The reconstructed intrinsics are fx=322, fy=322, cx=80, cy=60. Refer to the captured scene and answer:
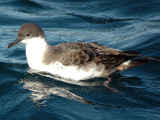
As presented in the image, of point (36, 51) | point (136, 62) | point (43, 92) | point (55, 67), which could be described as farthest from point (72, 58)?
point (136, 62)

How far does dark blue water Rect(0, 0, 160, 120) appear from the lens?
236 inches

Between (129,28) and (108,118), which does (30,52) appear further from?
(129,28)

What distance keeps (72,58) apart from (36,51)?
0.90 metres

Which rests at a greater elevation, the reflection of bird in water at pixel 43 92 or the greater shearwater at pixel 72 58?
the greater shearwater at pixel 72 58

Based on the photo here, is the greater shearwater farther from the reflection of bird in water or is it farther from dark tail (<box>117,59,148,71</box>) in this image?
the reflection of bird in water

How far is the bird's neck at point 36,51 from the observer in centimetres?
736

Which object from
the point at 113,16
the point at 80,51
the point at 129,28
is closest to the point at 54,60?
the point at 80,51

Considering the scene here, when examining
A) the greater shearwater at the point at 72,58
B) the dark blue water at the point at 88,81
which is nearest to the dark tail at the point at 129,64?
the greater shearwater at the point at 72,58

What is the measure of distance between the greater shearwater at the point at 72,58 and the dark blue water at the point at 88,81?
0.81 feet

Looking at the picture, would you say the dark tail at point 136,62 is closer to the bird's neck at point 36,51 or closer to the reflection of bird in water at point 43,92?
the reflection of bird in water at point 43,92

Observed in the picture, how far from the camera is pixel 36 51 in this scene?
24.2 ft

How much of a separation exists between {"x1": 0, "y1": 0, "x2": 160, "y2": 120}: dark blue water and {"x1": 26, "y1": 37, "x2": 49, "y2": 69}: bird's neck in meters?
0.32

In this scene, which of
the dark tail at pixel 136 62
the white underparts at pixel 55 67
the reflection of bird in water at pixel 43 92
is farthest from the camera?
the dark tail at pixel 136 62

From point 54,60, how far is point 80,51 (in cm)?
61
